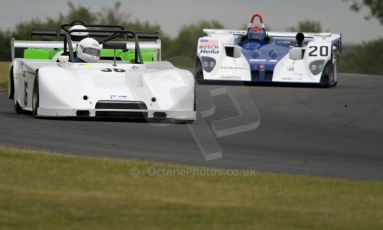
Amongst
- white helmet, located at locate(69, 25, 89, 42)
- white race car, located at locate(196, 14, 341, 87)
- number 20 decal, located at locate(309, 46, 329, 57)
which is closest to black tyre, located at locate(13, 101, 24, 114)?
white helmet, located at locate(69, 25, 89, 42)

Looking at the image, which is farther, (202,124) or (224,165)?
(202,124)

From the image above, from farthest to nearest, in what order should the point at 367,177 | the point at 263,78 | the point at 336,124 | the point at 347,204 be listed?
1. the point at 263,78
2. the point at 336,124
3. the point at 367,177
4. the point at 347,204

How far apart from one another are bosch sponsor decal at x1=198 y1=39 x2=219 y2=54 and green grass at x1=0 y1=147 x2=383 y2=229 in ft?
42.7

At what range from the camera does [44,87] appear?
47.6 feet

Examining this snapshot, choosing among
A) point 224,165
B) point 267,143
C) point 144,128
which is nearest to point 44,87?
point 144,128

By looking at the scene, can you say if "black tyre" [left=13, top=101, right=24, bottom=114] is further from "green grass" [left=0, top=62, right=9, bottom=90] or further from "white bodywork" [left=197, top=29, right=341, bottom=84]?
"white bodywork" [left=197, top=29, right=341, bottom=84]

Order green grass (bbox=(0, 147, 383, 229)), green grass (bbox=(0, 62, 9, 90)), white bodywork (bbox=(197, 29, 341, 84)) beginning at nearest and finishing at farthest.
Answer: green grass (bbox=(0, 147, 383, 229)), green grass (bbox=(0, 62, 9, 90)), white bodywork (bbox=(197, 29, 341, 84))

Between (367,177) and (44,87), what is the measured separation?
16.9 ft

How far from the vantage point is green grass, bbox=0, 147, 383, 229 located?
7730mm

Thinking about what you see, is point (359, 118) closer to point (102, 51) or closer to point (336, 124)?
point (336, 124)

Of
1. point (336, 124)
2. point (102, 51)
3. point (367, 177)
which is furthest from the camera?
point (102, 51)

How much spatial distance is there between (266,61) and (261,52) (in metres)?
0.47

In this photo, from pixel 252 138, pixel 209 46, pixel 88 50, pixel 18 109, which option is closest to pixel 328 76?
pixel 209 46

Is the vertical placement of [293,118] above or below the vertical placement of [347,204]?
below
